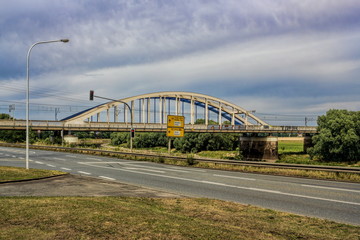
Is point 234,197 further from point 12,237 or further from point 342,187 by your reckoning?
point 12,237

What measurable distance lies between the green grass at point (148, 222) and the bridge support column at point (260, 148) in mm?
64776

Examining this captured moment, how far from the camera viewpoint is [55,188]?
12734mm

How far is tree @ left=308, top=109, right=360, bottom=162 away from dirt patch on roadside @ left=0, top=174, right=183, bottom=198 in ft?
182

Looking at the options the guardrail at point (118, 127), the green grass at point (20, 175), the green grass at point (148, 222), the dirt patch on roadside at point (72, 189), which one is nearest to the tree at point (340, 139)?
the guardrail at point (118, 127)

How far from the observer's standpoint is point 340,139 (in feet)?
195

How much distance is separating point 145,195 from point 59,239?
6119 millimetres

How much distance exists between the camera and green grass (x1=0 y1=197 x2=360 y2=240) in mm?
6109

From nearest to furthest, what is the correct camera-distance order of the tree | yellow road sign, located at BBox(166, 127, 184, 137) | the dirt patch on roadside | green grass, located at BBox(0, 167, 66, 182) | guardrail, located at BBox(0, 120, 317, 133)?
the dirt patch on roadside < green grass, located at BBox(0, 167, 66, 182) < yellow road sign, located at BBox(166, 127, 184, 137) < the tree < guardrail, located at BBox(0, 120, 317, 133)

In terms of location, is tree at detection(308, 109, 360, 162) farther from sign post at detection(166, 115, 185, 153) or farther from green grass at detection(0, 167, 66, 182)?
green grass at detection(0, 167, 66, 182)

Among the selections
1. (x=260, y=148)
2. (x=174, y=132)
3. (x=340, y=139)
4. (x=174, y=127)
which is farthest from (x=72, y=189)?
(x=260, y=148)

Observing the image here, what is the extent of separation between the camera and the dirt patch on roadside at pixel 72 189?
1149 cm

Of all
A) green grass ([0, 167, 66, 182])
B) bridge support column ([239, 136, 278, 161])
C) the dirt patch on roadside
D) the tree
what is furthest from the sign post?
bridge support column ([239, 136, 278, 161])

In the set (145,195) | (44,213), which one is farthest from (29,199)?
(145,195)

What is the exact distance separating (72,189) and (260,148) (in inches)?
2585
